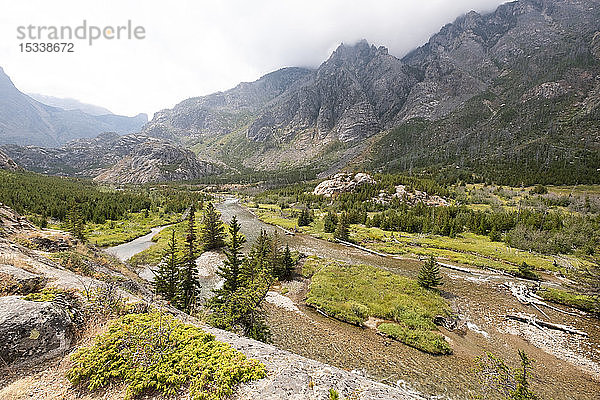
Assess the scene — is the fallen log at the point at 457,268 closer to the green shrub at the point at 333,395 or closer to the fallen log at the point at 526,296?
the fallen log at the point at 526,296

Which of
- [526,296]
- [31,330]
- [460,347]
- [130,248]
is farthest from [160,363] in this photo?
[130,248]

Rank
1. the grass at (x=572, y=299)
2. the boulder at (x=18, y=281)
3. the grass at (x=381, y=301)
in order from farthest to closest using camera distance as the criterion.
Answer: the grass at (x=572, y=299)
the grass at (x=381, y=301)
the boulder at (x=18, y=281)

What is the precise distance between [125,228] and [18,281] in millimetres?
69641

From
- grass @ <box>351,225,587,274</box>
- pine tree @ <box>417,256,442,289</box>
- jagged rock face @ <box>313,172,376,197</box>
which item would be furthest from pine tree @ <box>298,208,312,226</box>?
jagged rock face @ <box>313,172,376,197</box>

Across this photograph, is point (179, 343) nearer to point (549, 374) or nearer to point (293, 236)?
point (549, 374)

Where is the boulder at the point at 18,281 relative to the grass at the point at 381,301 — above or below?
above

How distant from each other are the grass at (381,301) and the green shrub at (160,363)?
72.8ft

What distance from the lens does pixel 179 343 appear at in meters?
8.65

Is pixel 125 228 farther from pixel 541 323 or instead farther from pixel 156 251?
pixel 541 323

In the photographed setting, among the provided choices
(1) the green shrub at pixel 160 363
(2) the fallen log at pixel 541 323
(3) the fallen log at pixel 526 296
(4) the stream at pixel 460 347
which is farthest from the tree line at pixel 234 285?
(3) the fallen log at pixel 526 296

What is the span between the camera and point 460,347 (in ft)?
78.3

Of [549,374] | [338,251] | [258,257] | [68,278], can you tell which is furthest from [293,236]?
[68,278]

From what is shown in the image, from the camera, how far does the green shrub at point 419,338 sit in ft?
75.2

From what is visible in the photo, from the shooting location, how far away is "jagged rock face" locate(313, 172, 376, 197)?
136 metres
